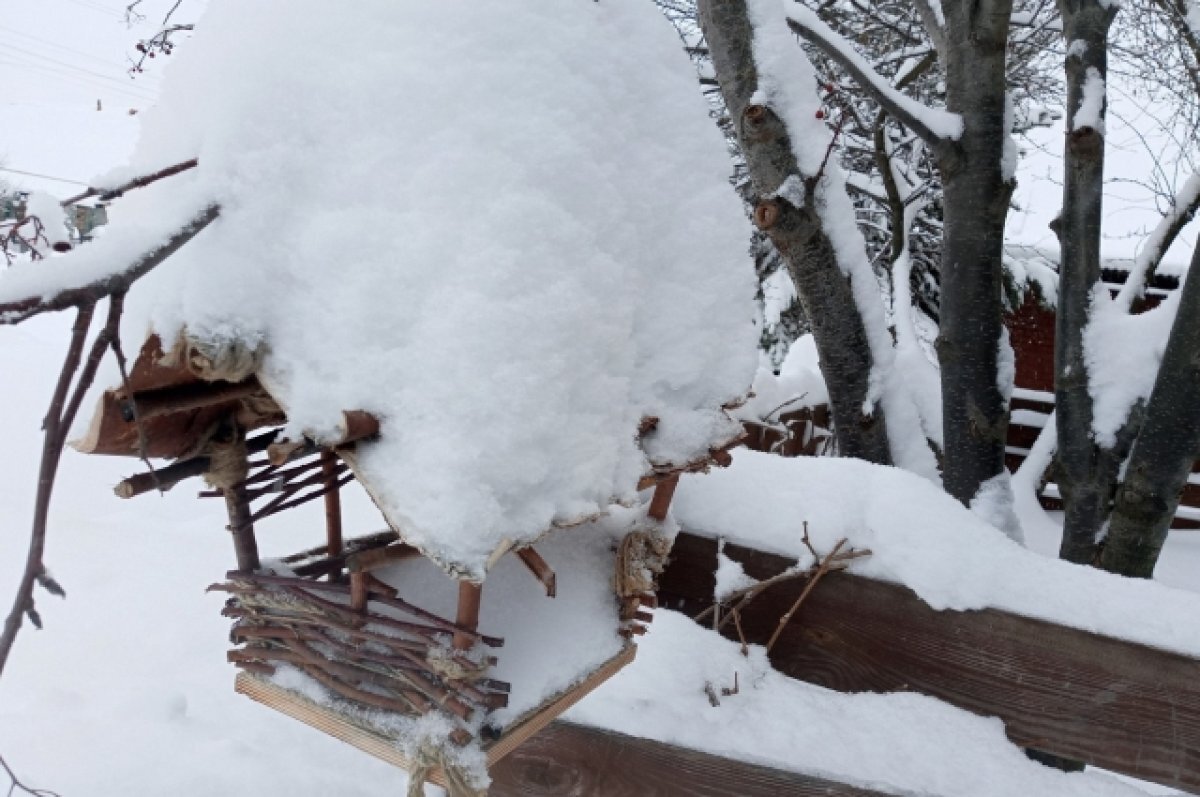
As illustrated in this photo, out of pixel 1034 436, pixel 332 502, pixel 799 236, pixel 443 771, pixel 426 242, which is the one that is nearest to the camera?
pixel 426 242

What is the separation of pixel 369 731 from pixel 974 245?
1810 mm

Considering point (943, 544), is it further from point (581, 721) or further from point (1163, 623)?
point (581, 721)

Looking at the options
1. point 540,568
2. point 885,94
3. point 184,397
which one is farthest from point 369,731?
point 885,94

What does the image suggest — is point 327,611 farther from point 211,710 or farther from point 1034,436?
point 1034,436

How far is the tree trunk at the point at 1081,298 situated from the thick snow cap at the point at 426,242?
5.61 ft

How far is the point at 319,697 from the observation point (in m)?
0.85

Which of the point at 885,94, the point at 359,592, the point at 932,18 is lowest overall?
the point at 359,592

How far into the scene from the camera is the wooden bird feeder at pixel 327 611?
713 millimetres

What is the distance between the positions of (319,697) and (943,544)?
2.88 feet

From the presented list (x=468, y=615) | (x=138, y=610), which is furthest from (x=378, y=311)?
(x=138, y=610)

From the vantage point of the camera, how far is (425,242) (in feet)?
2.22

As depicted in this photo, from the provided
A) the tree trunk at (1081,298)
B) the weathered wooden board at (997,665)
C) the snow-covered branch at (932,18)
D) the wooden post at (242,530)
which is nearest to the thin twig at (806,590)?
the weathered wooden board at (997,665)

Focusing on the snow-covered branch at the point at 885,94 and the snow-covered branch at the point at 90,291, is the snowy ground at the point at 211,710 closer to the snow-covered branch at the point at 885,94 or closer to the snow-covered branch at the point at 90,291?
the snow-covered branch at the point at 90,291

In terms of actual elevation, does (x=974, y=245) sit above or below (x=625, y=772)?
above
